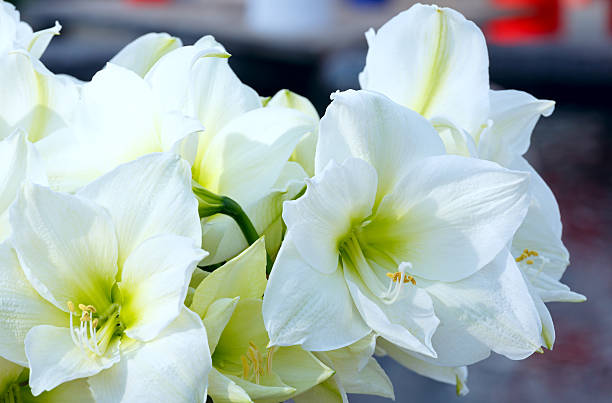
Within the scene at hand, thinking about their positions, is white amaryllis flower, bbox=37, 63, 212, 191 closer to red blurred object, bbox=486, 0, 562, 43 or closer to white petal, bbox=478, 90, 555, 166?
white petal, bbox=478, 90, 555, 166

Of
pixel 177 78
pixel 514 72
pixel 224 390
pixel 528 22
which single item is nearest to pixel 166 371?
pixel 224 390

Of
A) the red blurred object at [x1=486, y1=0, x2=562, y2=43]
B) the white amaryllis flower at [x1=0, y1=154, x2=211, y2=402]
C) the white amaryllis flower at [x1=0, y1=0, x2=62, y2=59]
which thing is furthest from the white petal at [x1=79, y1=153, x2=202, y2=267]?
the red blurred object at [x1=486, y1=0, x2=562, y2=43]

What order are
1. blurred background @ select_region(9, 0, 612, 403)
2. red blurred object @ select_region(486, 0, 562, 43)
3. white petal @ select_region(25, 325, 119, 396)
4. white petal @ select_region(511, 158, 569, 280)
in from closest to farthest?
white petal @ select_region(25, 325, 119, 396) < white petal @ select_region(511, 158, 569, 280) < blurred background @ select_region(9, 0, 612, 403) < red blurred object @ select_region(486, 0, 562, 43)

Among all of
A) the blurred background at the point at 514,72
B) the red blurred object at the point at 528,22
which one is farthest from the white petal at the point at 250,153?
the red blurred object at the point at 528,22

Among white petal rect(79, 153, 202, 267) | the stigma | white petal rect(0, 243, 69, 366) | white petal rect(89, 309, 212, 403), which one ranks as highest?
white petal rect(79, 153, 202, 267)

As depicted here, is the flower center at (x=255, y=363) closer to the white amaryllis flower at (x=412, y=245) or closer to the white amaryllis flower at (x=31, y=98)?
the white amaryllis flower at (x=412, y=245)

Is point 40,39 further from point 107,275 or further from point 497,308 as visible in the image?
point 497,308

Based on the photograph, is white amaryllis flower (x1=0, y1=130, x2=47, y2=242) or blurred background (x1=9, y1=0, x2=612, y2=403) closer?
white amaryllis flower (x1=0, y1=130, x2=47, y2=242)
